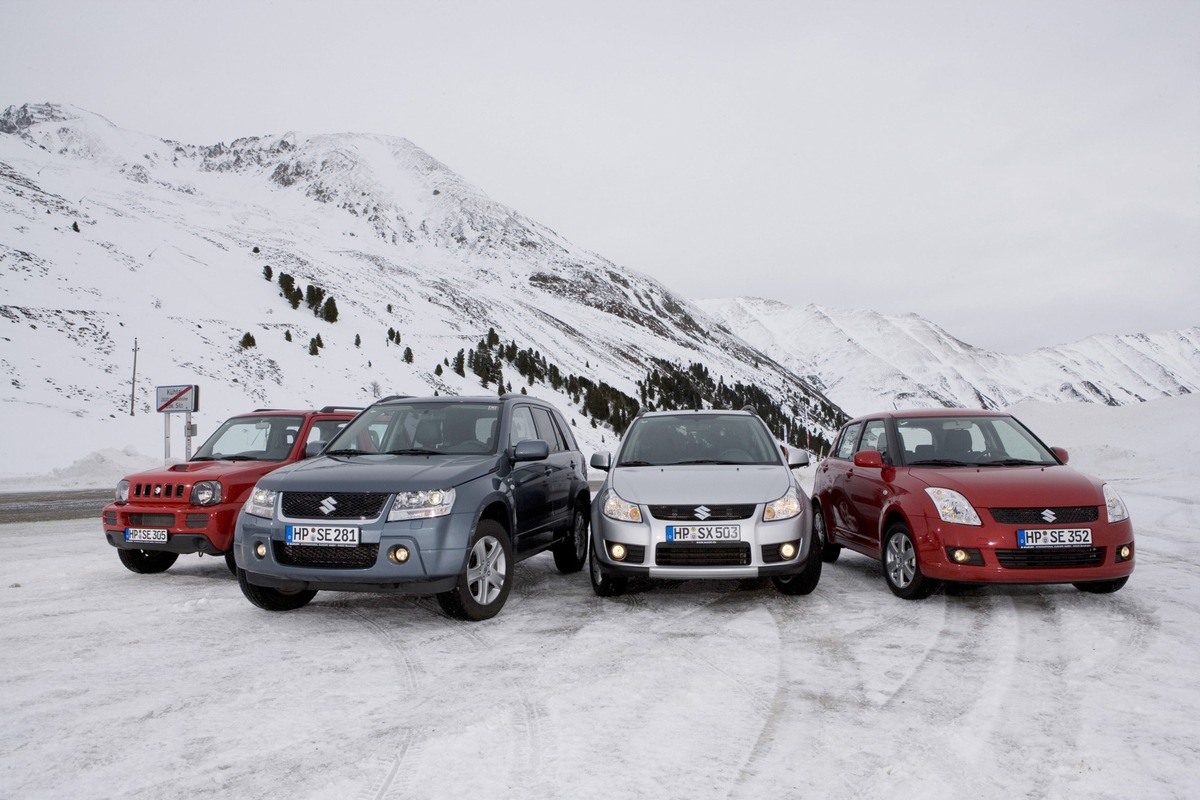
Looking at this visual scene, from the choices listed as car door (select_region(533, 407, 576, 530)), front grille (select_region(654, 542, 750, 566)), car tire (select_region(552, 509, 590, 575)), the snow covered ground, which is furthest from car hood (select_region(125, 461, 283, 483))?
front grille (select_region(654, 542, 750, 566))

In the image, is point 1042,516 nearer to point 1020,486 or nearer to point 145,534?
point 1020,486

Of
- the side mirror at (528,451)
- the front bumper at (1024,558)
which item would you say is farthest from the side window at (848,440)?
the side mirror at (528,451)

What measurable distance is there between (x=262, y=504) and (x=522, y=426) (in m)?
2.49

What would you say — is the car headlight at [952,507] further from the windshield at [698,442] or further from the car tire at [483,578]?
the car tire at [483,578]

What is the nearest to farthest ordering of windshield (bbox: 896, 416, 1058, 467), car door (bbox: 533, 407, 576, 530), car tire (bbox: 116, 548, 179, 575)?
1. windshield (bbox: 896, 416, 1058, 467)
2. car door (bbox: 533, 407, 576, 530)
3. car tire (bbox: 116, 548, 179, 575)

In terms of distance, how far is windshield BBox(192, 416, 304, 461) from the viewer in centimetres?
846

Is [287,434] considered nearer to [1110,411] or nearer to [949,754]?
[949,754]

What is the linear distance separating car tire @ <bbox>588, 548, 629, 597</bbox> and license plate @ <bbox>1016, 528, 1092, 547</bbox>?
3.09 m

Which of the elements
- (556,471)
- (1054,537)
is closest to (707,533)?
(556,471)

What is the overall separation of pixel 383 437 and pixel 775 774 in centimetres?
483

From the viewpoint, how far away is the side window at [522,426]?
287 inches

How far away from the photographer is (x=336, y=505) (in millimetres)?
5652

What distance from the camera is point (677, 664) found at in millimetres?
4941

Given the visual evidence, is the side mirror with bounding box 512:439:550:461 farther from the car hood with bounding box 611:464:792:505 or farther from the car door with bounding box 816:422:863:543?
the car door with bounding box 816:422:863:543
